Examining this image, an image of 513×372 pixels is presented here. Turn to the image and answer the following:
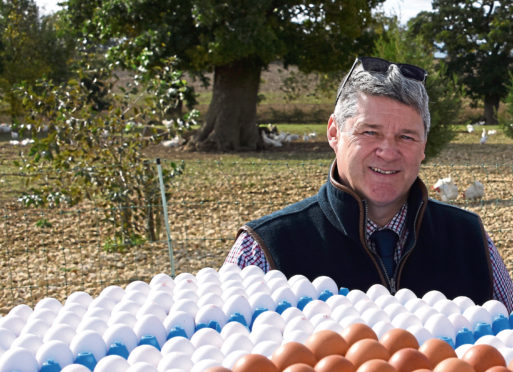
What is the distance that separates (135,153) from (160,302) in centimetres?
730

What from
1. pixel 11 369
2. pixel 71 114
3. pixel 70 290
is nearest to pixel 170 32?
pixel 71 114

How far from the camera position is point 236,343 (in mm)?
1587

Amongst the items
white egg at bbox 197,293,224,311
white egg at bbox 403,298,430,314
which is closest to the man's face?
white egg at bbox 403,298,430,314

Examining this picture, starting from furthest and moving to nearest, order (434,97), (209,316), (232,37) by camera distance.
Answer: (232,37) → (434,97) → (209,316)

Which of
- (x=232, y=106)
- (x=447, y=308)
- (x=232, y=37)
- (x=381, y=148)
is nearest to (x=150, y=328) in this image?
(x=447, y=308)

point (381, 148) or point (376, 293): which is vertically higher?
point (381, 148)

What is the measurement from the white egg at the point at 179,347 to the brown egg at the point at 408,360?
17.8 inches

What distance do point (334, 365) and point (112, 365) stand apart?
1.53ft

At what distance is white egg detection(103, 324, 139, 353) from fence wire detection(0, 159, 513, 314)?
4511mm

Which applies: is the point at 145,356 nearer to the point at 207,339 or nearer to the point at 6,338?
the point at 207,339

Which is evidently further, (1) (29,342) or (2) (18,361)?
(1) (29,342)

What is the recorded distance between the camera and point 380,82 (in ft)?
8.32

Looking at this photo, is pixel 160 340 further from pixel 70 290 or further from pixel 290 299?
pixel 70 290

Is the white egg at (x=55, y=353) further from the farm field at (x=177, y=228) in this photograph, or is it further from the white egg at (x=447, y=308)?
the farm field at (x=177, y=228)
